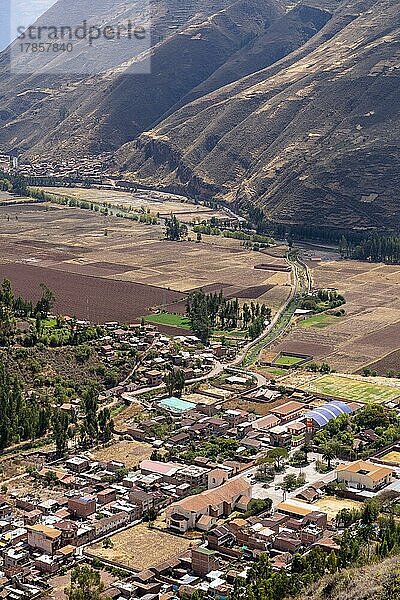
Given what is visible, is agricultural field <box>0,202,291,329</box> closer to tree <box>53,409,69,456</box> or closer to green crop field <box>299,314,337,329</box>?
green crop field <box>299,314,337,329</box>

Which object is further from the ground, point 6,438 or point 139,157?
point 139,157

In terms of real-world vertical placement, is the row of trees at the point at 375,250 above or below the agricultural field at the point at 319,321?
above

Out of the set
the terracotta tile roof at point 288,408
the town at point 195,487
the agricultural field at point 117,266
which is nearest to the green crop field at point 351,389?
the town at point 195,487

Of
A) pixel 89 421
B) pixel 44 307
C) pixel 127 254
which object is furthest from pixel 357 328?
pixel 127 254

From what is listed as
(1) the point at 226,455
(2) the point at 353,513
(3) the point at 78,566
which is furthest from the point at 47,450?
(2) the point at 353,513

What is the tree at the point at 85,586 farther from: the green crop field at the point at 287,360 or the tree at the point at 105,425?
the green crop field at the point at 287,360

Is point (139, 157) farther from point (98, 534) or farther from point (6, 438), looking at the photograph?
point (98, 534)

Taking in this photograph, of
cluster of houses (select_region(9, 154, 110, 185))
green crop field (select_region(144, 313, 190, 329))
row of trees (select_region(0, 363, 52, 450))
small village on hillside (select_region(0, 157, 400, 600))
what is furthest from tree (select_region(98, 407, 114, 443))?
cluster of houses (select_region(9, 154, 110, 185))
